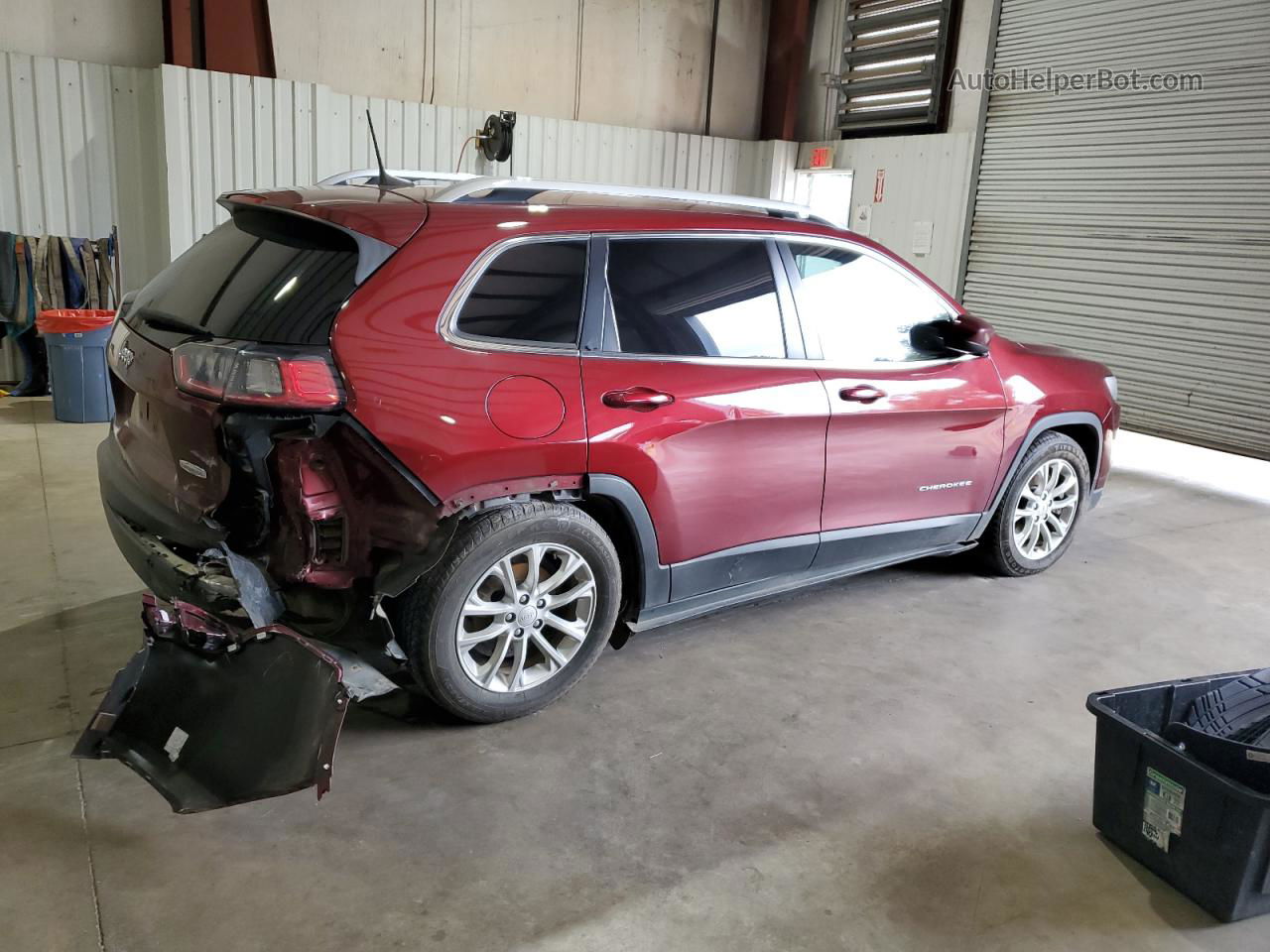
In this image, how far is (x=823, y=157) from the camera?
10.6 m

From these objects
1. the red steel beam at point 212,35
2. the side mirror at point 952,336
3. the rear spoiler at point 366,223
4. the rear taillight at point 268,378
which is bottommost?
the rear taillight at point 268,378

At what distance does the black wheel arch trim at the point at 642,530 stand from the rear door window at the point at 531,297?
446 mm

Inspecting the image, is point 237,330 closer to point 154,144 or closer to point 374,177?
point 374,177

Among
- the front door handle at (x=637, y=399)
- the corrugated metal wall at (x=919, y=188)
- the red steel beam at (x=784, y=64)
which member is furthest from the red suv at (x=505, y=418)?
the red steel beam at (x=784, y=64)

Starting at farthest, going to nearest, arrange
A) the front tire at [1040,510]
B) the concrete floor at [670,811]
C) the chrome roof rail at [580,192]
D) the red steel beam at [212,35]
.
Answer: the red steel beam at [212,35] → the front tire at [1040,510] → the chrome roof rail at [580,192] → the concrete floor at [670,811]

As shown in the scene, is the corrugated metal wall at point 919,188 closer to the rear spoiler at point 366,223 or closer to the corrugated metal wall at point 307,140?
the corrugated metal wall at point 307,140

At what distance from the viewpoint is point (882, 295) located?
151 inches

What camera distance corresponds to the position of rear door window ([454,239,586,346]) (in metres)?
2.81

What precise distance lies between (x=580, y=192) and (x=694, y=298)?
0.57m

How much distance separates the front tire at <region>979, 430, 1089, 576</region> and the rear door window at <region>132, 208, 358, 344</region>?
3.09 meters

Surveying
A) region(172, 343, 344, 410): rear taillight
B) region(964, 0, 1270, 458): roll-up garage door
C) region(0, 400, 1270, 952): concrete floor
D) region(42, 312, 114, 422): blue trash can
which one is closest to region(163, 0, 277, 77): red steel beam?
region(42, 312, 114, 422): blue trash can

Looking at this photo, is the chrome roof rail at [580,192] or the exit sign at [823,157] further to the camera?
the exit sign at [823,157]

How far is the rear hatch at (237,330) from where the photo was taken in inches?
100

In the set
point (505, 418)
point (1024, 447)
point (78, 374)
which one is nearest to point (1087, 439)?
point (1024, 447)
